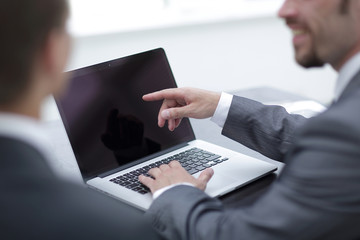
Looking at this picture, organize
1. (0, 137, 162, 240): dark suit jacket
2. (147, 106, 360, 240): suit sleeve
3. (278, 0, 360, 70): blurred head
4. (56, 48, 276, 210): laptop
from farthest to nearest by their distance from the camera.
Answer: (56, 48, 276, 210): laptop, (278, 0, 360, 70): blurred head, (147, 106, 360, 240): suit sleeve, (0, 137, 162, 240): dark suit jacket

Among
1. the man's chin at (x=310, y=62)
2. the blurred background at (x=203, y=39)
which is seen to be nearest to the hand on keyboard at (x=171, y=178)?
the man's chin at (x=310, y=62)

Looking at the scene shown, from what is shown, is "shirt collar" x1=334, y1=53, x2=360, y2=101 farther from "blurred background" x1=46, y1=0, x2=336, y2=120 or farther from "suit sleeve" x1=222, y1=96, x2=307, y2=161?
Result: "blurred background" x1=46, y1=0, x2=336, y2=120

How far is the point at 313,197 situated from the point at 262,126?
510mm

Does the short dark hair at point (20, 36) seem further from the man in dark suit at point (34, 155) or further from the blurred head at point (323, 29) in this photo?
the blurred head at point (323, 29)

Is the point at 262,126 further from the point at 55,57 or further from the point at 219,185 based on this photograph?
the point at 55,57

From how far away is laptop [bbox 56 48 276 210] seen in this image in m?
1.23

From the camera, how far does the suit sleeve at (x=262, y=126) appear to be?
1.32 meters

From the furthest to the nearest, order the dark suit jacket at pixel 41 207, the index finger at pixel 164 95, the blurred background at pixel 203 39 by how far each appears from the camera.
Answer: the blurred background at pixel 203 39
the index finger at pixel 164 95
the dark suit jacket at pixel 41 207

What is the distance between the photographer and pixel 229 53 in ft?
11.4

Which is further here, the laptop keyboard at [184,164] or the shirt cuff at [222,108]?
the shirt cuff at [222,108]

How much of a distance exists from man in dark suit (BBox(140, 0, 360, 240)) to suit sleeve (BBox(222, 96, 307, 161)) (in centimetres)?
23

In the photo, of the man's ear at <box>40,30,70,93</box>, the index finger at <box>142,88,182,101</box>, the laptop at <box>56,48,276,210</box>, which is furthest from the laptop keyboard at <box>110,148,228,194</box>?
the man's ear at <box>40,30,70,93</box>

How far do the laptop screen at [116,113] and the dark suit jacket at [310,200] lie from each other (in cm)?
34

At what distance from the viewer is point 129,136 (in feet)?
4.35
